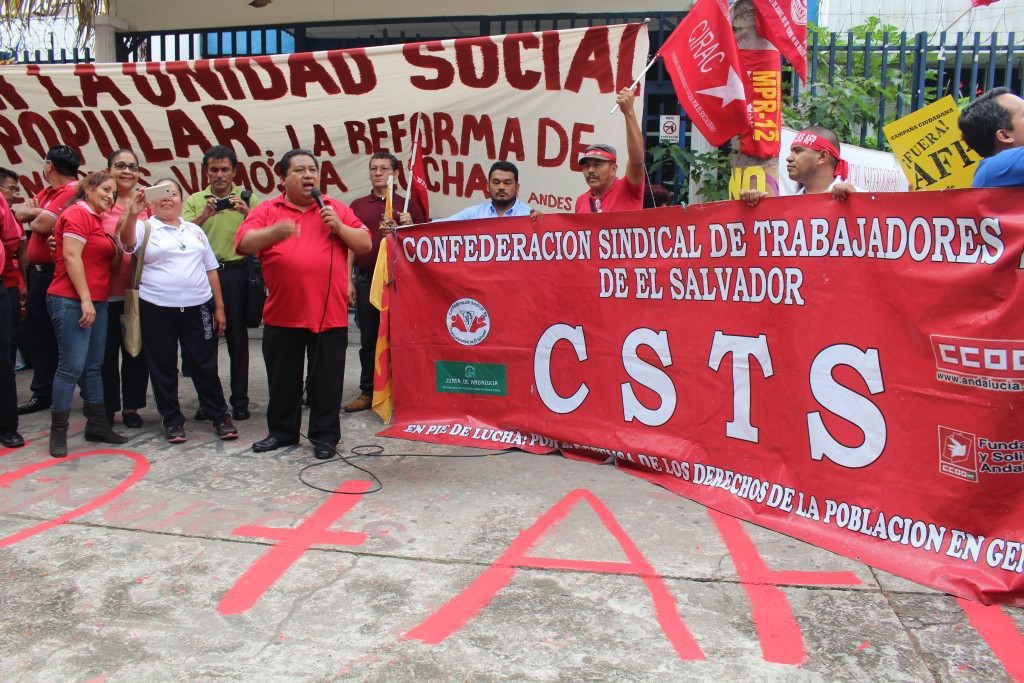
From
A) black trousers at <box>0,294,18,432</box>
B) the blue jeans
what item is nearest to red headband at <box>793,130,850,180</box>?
the blue jeans

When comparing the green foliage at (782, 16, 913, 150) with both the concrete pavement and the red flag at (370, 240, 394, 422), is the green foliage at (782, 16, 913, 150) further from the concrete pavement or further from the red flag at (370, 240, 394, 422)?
the concrete pavement

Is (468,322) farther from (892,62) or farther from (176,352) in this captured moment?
(892,62)

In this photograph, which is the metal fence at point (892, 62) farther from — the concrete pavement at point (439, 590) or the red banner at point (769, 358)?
the concrete pavement at point (439, 590)

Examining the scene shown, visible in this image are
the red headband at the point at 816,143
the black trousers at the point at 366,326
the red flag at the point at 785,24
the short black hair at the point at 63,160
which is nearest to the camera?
the red headband at the point at 816,143

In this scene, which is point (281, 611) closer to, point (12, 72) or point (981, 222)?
point (981, 222)

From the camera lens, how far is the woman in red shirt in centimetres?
499

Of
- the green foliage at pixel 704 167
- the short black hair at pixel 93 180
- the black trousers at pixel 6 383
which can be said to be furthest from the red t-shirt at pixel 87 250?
the green foliage at pixel 704 167

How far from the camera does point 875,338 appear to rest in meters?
3.68

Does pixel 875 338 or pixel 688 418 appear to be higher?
pixel 875 338

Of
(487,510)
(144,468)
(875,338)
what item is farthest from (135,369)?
(875,338)

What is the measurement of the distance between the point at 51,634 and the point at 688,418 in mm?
2970

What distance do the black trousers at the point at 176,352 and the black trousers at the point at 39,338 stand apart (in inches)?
47.2

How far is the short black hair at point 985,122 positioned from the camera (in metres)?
3.70

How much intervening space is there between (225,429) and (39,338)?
189cm
